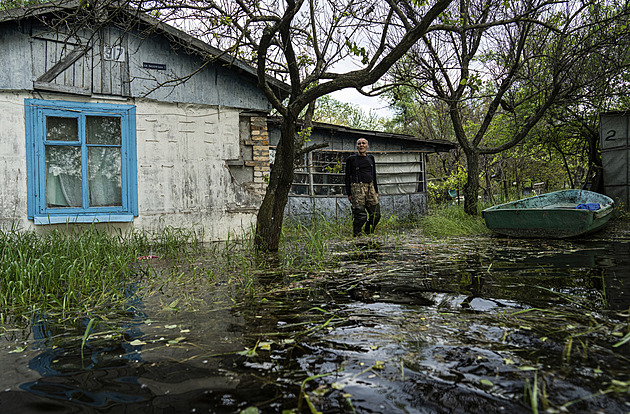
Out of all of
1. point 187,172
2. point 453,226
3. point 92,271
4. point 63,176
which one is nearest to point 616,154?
point 453,226

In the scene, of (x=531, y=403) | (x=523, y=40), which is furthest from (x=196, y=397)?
(x=523, y=40)

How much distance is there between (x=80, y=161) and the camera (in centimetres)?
645

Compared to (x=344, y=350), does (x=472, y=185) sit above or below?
above

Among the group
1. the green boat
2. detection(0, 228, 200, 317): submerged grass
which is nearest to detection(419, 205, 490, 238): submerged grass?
the green boat

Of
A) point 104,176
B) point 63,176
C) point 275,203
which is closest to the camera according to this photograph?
point 275,203

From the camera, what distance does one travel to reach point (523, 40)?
26.9 feet

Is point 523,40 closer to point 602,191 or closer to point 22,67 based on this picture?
point 602,191

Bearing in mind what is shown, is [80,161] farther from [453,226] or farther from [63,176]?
[453,226]

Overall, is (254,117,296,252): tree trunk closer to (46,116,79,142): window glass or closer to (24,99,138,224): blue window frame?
(24,99,138,224): blue window frame

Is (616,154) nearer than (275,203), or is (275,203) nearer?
(275,203)

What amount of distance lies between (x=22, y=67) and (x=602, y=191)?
12.4 m

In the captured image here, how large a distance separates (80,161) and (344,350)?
6.17 m

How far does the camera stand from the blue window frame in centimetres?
609

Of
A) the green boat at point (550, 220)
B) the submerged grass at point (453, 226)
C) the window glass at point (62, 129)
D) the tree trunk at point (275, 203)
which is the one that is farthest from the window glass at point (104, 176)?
the green boat at point (550, 220)
